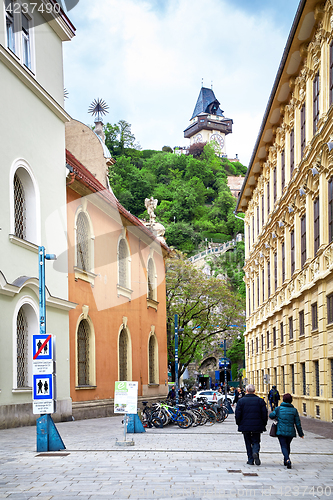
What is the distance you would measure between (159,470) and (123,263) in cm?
1929

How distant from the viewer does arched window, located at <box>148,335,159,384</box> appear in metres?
32.3

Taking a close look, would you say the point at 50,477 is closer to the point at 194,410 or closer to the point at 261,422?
the point at 261,422

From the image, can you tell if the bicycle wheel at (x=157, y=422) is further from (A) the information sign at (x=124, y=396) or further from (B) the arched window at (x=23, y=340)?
(A) the information sign at (x=124, y=396)

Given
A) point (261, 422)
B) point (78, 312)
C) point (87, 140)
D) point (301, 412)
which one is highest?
point (87, 140)

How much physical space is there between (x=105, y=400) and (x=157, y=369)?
31.9ft

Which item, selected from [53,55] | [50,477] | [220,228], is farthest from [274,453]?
[220,228]

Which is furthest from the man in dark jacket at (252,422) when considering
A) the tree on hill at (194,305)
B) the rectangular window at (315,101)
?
the tree on hill at (194,305)

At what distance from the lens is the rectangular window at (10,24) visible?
55.4 feet

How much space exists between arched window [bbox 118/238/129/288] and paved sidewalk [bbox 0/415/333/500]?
13568 millimetres

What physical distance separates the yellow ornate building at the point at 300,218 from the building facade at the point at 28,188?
842 cm

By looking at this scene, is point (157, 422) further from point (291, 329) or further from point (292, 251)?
point (292, 251)

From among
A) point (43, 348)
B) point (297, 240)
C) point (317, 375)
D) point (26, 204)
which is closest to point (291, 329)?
point (297, 240)

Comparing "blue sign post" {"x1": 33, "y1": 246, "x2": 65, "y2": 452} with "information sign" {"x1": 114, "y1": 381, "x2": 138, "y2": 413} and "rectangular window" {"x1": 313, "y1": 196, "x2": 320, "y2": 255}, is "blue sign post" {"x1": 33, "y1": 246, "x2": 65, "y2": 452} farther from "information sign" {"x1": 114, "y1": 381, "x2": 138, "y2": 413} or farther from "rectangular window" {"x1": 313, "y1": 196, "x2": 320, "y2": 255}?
"rectangular window" {"x1": 313, "y1": 196, "x2": 320, "y2": 255}

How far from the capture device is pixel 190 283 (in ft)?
148
